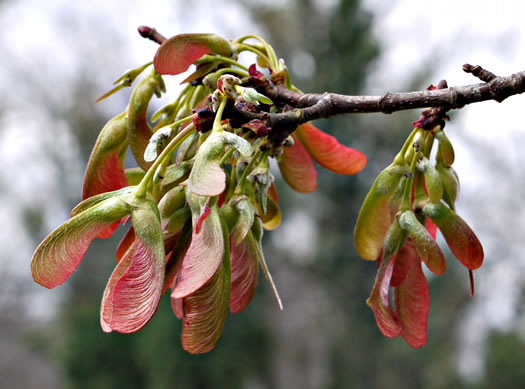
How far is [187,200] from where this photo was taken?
47 cm

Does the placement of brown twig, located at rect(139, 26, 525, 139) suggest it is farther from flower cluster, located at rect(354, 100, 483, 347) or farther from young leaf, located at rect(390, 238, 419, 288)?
young leaf, located at rect(390, 238, 419, 288)

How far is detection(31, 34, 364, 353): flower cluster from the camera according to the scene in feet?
1.40

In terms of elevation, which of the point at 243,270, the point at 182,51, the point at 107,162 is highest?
the point at 182,51

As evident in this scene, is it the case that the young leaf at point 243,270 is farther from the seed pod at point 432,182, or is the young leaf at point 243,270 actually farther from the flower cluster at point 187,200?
the seed pod at point 432,182

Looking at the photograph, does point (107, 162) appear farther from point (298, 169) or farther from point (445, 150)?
point (445, 150)

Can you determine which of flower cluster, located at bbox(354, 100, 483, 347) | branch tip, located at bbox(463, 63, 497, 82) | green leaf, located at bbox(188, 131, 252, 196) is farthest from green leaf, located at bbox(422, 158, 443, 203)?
green leaf, located at bbox(188, 131, 252, 196)

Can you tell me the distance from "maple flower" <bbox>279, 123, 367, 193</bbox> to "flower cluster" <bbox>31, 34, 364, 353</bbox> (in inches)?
1.3

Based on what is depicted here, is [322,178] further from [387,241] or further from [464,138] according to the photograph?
[387,241]

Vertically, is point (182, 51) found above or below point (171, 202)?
above

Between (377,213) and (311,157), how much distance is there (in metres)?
0.14

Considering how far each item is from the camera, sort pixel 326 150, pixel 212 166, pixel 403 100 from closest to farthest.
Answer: pixel 212 166 → pixel 403 100 → pixel 326 150

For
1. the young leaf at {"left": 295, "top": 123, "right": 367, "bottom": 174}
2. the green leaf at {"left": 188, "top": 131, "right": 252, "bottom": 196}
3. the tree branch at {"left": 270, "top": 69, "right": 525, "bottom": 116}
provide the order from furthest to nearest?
the young leaf at {"left": 295, "top": 123, "right": 367, "bottom": 174} → the tree branch at {"left": 270, "top": 69, "right": 525, "bottom": 116} → the green leaf at {"left": 188, "top": 131, "right": 252, "bottom": 196}

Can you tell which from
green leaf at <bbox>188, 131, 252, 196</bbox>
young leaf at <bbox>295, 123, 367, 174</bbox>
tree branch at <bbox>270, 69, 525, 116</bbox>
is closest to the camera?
green leaf at <bbox>188, 131, 252, 196</bbox>

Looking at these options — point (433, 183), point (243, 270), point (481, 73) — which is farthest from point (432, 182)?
point (243, 270)
